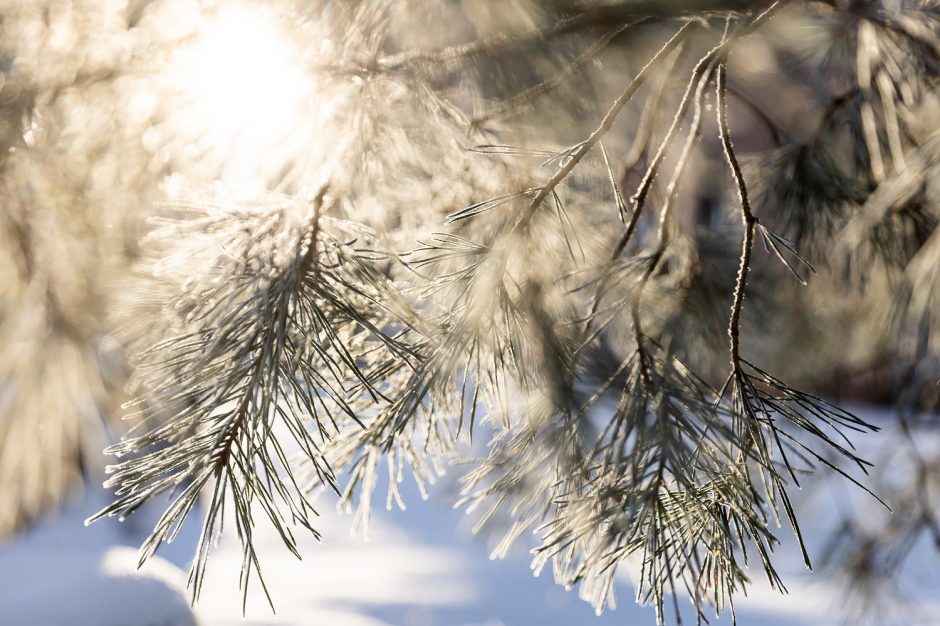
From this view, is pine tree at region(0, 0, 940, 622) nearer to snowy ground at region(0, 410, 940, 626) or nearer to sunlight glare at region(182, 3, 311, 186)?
sunlight glare at region(182, 3, 311, 186)

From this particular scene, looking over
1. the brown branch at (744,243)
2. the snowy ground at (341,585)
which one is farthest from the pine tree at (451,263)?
the snowy ground at (341,585)

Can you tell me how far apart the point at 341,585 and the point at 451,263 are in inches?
46.6

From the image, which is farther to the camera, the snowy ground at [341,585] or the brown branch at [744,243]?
the snowy ground at [341,585]

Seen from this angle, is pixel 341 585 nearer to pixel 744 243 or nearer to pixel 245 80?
pixel 245 80

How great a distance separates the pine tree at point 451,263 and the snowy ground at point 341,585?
19 centimetres

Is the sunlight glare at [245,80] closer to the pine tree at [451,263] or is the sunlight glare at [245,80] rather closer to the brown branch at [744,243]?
the pine tree at [451,263]

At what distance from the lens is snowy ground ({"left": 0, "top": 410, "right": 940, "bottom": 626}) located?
1.29 m

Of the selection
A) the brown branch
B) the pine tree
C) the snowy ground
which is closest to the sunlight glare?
the pine tree

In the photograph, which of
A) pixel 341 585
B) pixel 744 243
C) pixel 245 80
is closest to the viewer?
pixel 744 243

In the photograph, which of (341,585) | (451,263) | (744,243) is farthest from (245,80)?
(341,585)

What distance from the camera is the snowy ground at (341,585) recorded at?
1.29m

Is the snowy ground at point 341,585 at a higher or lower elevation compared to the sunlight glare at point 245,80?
lower

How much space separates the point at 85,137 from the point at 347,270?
420mm

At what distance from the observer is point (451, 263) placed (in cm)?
82
